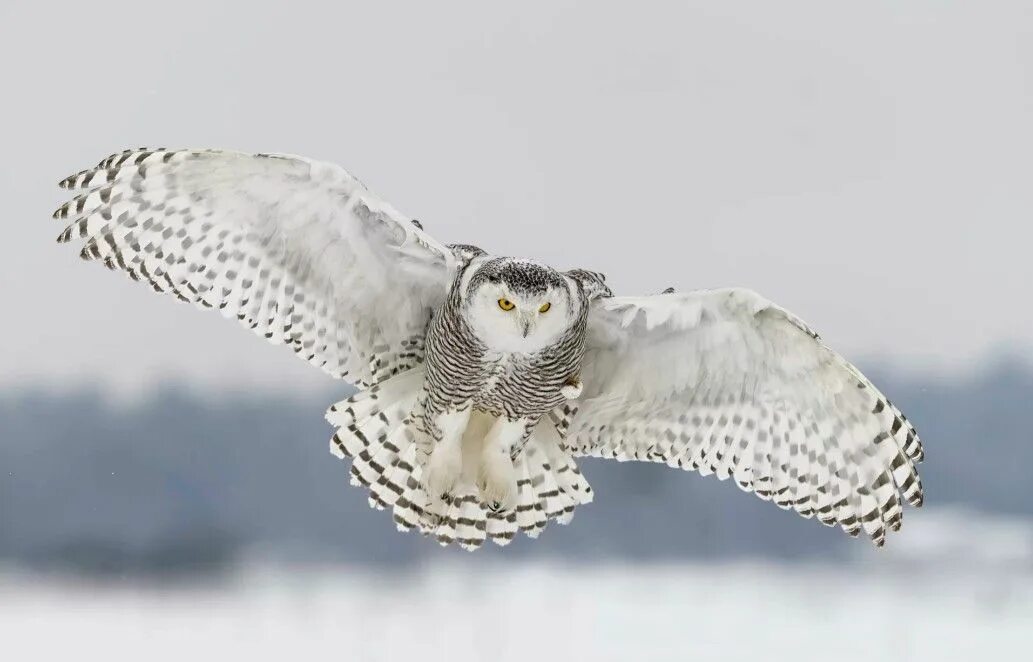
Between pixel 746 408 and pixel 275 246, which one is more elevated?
pixel 275 246

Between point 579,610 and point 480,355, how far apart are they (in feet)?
3.32

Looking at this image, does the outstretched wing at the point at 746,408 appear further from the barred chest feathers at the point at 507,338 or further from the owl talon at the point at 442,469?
the owl talon at the point at 442,469

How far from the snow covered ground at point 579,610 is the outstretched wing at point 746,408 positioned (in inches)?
25.4

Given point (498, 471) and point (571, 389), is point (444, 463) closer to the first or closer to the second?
point (498, 471)

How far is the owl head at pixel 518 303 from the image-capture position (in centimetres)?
164

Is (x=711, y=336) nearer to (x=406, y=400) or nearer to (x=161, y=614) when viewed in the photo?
(x=406, y=400)

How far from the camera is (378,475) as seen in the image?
197cm

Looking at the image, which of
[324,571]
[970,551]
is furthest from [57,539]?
[970,551]

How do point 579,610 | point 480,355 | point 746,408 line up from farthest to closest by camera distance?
point 579,610, point 746,408, point 480,355

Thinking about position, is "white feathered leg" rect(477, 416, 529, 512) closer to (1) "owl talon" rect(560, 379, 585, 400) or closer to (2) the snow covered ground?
(1) "owl talon" rect(560, 379, 585, 400)

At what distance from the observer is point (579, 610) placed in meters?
2.53

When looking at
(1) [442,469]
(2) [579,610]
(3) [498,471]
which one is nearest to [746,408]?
(3) [498,471]

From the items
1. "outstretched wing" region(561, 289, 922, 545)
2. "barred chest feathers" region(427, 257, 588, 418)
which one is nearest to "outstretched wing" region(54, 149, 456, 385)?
"barred chest feathers" region(427, 257, 588, 418)

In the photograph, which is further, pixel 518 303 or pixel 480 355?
pixel 480 355
